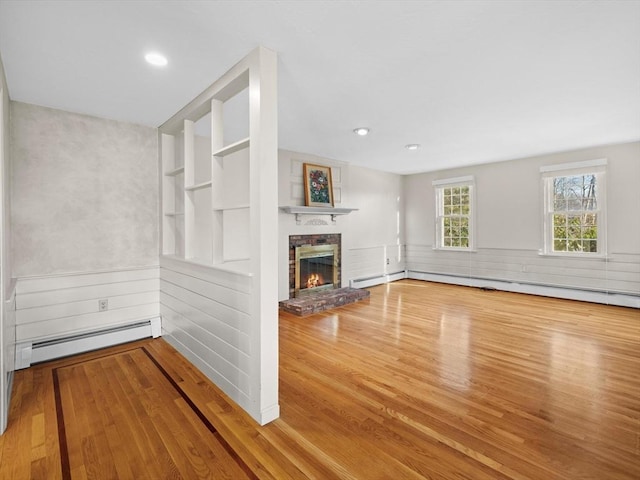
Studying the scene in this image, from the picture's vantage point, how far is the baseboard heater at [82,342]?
111 inches

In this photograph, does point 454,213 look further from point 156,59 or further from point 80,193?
point 80,193

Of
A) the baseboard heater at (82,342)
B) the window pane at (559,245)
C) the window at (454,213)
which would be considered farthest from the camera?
the window at (454,213)

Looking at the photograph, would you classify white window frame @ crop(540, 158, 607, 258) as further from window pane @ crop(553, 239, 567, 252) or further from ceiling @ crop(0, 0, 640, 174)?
ceiling @ crop(0, 0, 640, 174)

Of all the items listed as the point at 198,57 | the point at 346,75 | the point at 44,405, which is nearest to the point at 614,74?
the point at 346,75

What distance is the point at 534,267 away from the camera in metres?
5.64

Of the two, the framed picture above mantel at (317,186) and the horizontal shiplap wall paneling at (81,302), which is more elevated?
the framed picture above mantel at (317,186)

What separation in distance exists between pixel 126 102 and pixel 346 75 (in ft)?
6.44

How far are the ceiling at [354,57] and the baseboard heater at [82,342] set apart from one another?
2141 millimetres

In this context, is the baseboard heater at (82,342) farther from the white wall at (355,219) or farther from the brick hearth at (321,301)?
the white wall at (355,219)

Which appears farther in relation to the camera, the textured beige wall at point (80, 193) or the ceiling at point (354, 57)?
the textured beige wall at point (80, 193)

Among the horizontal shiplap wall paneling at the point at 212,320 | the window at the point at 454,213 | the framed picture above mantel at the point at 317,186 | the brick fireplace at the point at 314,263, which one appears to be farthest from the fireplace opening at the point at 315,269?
the window at the point at 454,213

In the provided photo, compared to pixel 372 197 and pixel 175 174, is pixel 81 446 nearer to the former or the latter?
pixel 175 174

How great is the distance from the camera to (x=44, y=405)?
2.23 meters

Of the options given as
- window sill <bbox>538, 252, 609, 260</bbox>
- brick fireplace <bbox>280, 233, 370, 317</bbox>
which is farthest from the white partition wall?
window sill <bbox>538, 252, 609, 260</bbox>
